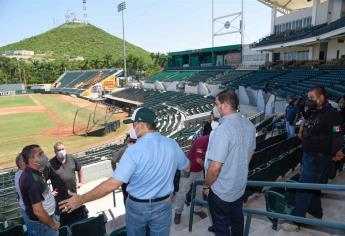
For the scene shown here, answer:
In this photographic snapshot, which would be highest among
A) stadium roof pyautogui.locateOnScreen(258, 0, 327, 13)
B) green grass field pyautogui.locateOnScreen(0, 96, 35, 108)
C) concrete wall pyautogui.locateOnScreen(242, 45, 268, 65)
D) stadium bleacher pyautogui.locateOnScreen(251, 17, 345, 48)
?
stadium roof pyautogui.locateOnScreen(258, 0, 327, 13)

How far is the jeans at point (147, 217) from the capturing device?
3.19 meters

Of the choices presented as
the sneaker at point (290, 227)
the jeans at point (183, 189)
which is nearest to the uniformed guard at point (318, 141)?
the sneaker at point (290, 227)

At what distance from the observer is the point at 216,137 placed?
3.36 metres

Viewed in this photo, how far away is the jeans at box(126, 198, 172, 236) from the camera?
125 inches

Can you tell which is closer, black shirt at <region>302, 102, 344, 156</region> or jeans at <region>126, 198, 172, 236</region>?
jeans at <region>126, 198, 172, 236</region>

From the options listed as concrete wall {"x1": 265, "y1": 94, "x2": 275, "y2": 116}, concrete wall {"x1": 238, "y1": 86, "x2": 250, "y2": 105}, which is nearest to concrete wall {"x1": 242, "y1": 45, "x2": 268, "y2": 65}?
concrete wall {"x1": 238, "y1": 86, "x2": 250, "y2": 105}

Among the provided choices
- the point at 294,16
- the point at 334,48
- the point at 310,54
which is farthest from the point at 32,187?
the point at 294,16

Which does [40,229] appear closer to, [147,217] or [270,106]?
[147,217]

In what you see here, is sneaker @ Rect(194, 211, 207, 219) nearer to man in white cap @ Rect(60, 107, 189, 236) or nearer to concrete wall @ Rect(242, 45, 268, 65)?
man in white cap @ Rect(60, 107, 189, 236)

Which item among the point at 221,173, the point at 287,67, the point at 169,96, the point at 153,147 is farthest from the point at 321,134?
the point at 169,96

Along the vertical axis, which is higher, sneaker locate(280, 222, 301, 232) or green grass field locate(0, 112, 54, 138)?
sneaker locate(280, 222, 301, 232)

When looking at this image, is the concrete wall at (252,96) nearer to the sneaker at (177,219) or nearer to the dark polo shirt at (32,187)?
the sneaker at (177,219)

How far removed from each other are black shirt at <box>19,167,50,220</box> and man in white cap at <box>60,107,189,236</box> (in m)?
0.85

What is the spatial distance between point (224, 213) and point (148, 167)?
1.23m
